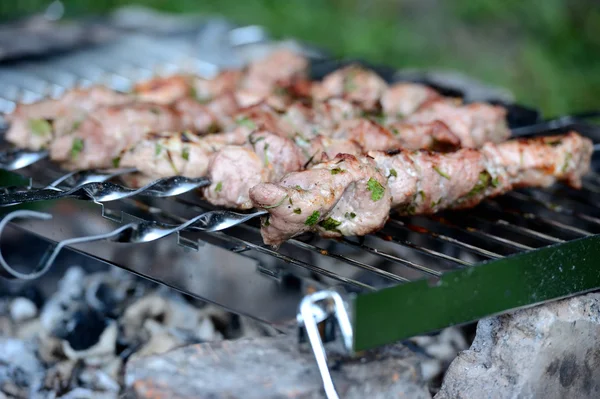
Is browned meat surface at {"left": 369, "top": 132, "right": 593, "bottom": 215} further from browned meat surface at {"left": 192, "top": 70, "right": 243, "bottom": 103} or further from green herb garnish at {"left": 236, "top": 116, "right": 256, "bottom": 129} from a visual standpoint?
browned meat surface at {"left": 192, "top": 70, "right": 243, "bottom": 103}

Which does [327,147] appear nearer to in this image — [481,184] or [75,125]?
[481,184]

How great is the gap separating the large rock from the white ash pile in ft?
3.45

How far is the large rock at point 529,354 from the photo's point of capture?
230cm

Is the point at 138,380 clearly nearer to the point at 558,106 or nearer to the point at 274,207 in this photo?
the point at 274,207

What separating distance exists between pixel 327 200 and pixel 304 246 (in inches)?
10.8

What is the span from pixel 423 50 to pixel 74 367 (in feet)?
19.0

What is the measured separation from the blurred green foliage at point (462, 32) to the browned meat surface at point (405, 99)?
3218 mm

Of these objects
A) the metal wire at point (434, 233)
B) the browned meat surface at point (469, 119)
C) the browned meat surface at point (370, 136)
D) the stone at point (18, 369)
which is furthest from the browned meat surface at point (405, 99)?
the stone at point (18, 369)

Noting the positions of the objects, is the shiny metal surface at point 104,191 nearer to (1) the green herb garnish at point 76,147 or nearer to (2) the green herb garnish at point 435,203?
(1) the green herb garnish at point 76,147

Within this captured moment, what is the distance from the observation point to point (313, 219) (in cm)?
241

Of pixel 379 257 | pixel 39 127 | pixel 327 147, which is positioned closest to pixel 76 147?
pixel 39 127

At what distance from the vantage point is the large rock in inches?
90.7

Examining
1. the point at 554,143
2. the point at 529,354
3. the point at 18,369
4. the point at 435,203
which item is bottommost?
the point at 18,369

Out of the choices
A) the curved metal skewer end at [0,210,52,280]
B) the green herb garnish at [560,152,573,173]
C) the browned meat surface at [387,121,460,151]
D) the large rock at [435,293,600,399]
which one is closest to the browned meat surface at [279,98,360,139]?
the browned meat surface at [387,121,460,151]
